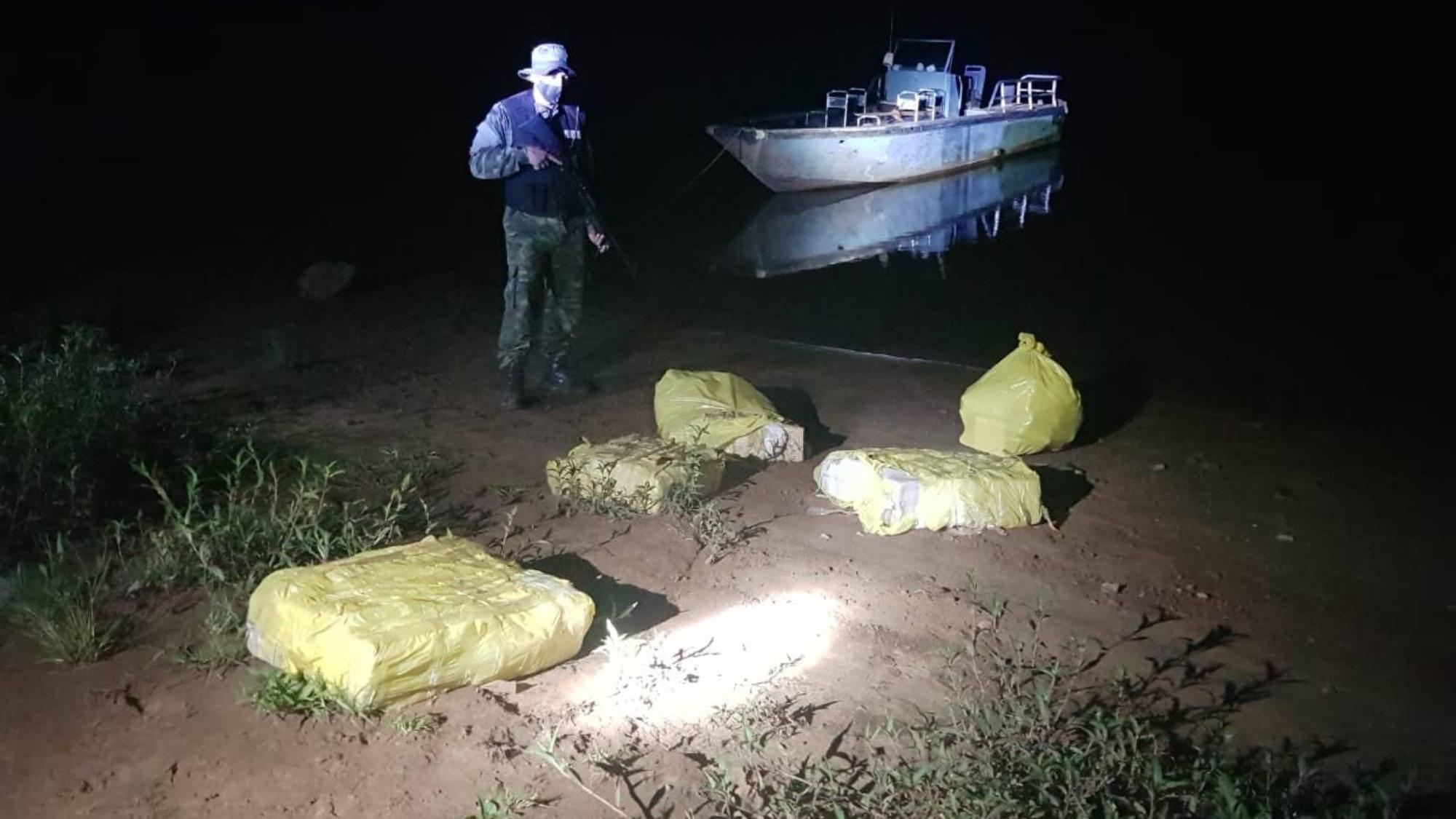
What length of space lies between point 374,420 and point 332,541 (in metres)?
1.68

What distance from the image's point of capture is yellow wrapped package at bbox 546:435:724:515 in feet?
15.7

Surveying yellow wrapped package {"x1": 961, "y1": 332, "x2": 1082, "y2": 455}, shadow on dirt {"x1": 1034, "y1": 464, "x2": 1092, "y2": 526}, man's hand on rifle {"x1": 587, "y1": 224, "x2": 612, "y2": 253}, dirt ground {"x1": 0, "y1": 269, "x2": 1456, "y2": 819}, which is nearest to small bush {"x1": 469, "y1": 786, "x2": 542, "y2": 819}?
dirt ground {"x1": 0, "y1": 269, "x2": 1456, "y2": 819}

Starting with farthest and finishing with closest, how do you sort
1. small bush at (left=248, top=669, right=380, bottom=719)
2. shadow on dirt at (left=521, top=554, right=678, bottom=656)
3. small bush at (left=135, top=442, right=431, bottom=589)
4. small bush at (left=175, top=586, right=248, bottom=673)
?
small bush at (left=135, top=442, right=431, bottom=589) → shadow on dirt at (left=521, top=554, right=678, bottom=656) → small bush at (left=175, top=586, right=248, bottom=673) → small bush at (left=248, top=669, right=380, bottom=719)

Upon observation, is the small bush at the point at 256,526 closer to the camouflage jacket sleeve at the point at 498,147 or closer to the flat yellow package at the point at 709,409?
the flat yellow package at the point at 709,409

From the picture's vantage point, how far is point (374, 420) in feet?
19.2

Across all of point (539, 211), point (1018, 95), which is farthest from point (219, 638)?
point (1018, 95)

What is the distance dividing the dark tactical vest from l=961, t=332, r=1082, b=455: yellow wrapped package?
6.88 ft

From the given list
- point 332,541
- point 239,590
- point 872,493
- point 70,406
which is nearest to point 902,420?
point 872,493

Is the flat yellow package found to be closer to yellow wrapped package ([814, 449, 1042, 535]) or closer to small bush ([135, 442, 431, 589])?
yellow wrapped package ([814, 449, 1042, 535])

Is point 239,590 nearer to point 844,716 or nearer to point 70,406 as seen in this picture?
point 70,406

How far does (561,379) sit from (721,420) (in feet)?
4.41

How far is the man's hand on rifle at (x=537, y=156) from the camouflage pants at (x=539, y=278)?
266 mm

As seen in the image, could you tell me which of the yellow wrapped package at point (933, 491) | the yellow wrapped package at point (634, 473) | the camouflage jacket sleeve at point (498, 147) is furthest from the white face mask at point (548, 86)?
the yellow wrapped package at point (933, 491)

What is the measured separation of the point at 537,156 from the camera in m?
5.70
